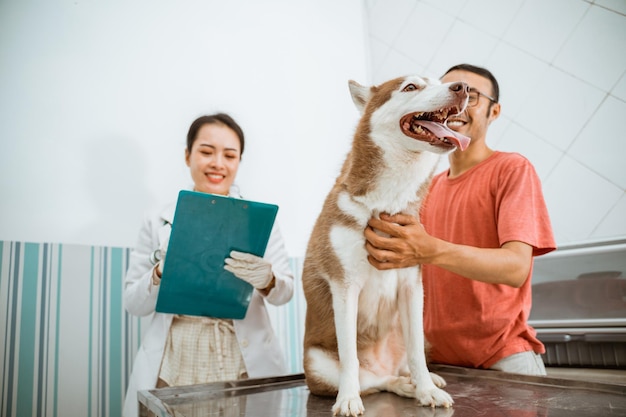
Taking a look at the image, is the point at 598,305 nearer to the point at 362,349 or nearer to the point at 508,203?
the point at 508,203

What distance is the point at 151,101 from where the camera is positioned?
6.23 ft

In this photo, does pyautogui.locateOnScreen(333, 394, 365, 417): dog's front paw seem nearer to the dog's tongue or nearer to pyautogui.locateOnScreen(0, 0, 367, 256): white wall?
the dog's tongue

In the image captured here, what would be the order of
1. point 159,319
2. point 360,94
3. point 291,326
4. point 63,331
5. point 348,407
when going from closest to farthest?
point 348,407
point 360,94
point 159,319
point 63,331
point 291,326

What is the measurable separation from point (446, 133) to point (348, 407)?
549 mm

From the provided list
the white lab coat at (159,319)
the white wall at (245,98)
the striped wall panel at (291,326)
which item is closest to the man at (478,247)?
the white lab coat at (159,319)

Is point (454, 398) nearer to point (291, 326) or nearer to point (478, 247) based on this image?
point (478, 247)

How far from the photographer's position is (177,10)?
2.06 m

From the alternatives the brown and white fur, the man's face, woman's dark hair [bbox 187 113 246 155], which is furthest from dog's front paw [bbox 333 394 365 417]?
woman's dark hair [bbox 187 113 246 155]

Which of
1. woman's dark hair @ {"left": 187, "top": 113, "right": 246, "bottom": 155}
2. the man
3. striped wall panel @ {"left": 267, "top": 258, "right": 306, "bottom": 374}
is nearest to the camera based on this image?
the man

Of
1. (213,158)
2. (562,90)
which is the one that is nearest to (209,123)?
(213,158)

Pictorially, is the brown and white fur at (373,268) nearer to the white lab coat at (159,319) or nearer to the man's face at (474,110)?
the man's face at (474,110)

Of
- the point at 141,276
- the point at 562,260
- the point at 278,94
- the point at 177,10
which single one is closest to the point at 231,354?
the point at 141,276

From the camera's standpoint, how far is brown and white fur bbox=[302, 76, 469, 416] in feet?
2.66

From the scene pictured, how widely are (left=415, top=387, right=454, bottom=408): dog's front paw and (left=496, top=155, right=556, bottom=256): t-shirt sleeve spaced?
1.41ft
